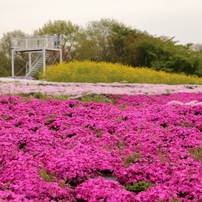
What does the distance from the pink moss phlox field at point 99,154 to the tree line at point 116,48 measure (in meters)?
31.3

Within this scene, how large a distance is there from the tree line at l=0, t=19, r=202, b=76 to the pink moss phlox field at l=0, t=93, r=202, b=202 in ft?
103

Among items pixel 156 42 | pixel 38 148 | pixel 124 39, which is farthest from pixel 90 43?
pixel 38 148

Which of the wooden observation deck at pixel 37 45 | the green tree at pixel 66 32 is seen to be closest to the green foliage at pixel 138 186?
the wooden observation deck at pixel 37 45

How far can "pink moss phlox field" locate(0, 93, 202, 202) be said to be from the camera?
425cm

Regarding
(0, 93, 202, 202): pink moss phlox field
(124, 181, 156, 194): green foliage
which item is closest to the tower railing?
(0, 93, 202, 202): pink moss phlox field

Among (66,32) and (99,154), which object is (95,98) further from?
(66,32)

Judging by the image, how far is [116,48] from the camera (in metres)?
46.7

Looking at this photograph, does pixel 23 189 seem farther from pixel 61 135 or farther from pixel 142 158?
pixel 61 135

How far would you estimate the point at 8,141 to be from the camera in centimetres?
646

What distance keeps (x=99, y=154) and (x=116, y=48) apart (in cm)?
4178

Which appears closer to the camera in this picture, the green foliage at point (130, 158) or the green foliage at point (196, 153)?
the green foliage at point (130, 158)

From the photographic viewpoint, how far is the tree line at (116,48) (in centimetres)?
4150

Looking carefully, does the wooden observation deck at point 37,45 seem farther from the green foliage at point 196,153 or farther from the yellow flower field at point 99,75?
the green foliage at point 196,153

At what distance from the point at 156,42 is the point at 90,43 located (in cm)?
908
